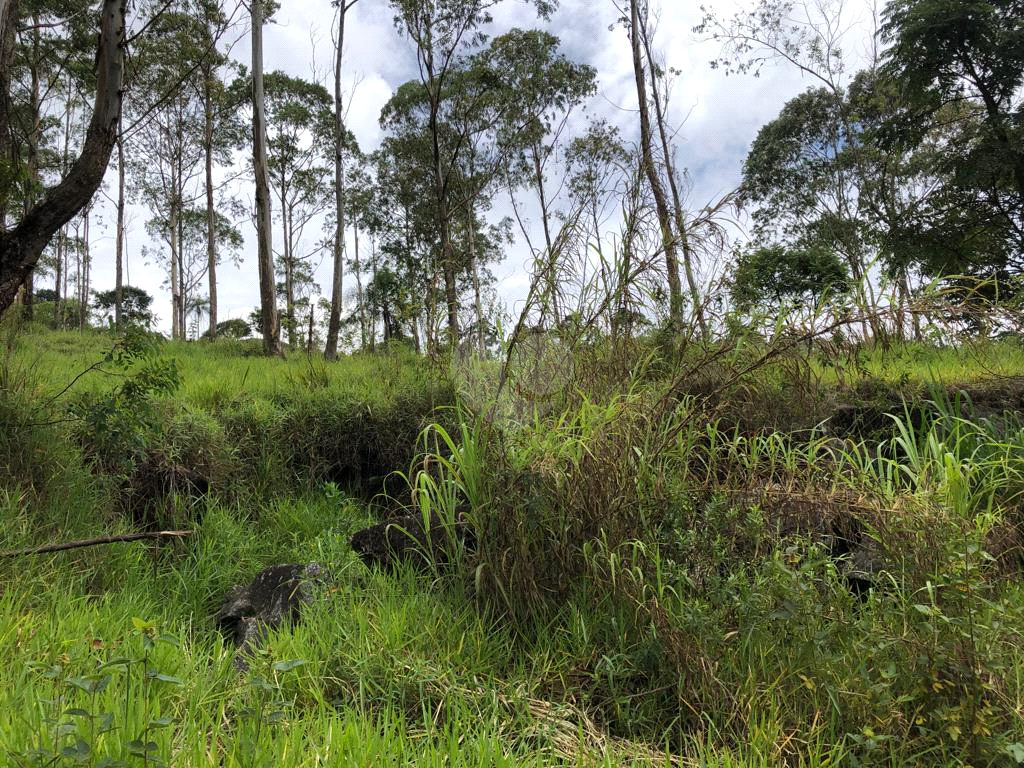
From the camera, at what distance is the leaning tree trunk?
348cm

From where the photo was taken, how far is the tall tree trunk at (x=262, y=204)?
11312 millimetres

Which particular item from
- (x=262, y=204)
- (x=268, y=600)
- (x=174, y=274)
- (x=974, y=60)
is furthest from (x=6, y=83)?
(x=174, y=274)

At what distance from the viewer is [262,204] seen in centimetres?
1131

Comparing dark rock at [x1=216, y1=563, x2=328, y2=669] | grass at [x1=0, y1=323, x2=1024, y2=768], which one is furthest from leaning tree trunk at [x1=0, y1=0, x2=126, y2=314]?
dark rock at [x1=216, y1=563, x2=328, y2=669]

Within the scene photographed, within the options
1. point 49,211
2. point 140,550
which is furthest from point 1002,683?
point 49,211

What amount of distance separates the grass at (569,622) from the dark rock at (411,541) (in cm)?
13

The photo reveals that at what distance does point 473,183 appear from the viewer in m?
21.9

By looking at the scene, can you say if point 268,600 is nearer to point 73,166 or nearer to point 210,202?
point 73,166

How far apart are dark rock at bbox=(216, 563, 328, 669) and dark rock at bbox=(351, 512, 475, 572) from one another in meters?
0.36

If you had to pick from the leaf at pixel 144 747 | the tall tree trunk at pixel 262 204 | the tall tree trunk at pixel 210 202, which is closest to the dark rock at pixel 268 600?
the leaf at pixel 144 747

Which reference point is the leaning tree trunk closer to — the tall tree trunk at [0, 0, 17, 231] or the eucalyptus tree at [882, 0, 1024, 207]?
the tall tree trunk at [0, 0, 17, 231]

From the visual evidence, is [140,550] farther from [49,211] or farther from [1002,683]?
[1002,683]

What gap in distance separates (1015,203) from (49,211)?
38.9 ft

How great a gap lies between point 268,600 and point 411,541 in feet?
2.66
